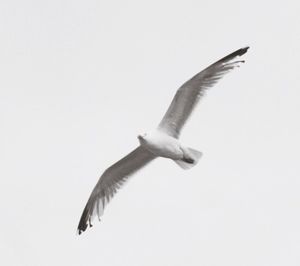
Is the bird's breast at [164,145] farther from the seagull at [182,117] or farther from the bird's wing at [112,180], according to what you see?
the bird's wing at [112,180]

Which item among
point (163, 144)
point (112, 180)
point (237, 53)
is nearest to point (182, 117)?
point (163, 144)

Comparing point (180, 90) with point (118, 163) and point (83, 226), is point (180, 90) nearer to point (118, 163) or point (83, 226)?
point (118, 163)

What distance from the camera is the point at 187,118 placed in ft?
64.2

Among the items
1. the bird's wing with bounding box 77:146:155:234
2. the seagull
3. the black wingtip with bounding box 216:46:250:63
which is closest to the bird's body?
the seagull

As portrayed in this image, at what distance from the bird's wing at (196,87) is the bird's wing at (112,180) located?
126 cm

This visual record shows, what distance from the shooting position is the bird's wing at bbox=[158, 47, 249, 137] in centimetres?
1930

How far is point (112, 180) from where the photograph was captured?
20953 millimetres

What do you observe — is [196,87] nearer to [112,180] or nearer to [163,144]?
[163,144]

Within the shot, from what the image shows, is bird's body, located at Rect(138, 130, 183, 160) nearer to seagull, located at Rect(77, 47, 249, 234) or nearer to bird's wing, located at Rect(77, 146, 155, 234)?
seagull, located at Rect(77, 47, 249, 234)

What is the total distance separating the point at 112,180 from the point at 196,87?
290cm

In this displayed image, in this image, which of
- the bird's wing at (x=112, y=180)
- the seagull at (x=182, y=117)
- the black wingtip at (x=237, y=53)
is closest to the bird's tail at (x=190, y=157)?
the seagull at (x=182, y=117)

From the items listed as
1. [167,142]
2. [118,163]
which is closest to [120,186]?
[118,163]

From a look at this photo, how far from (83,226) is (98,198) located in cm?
72

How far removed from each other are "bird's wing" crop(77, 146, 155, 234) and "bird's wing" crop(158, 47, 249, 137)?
126 cm
